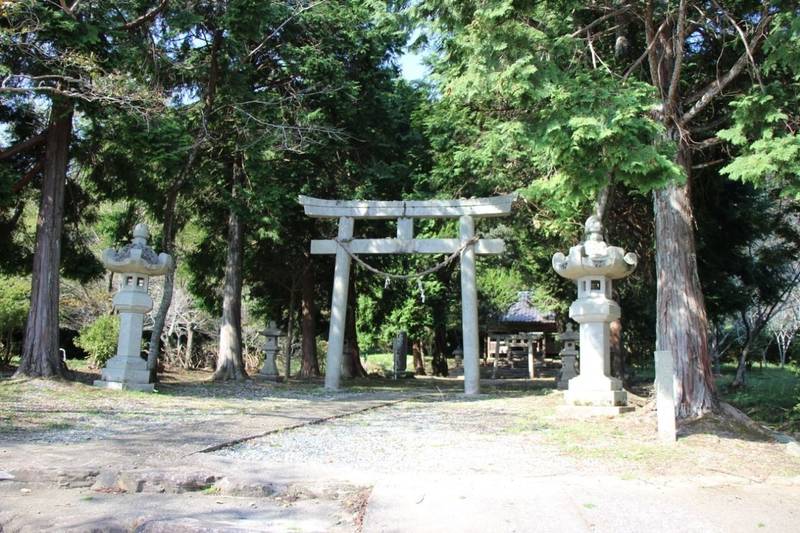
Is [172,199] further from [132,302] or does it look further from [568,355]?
[568,355]

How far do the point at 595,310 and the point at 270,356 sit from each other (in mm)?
10084

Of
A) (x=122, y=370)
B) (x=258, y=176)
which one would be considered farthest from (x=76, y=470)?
(x=258, y=176)

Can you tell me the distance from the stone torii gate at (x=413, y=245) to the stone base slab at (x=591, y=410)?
165 inches

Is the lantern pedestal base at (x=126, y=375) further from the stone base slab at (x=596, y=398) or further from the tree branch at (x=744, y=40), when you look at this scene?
the tree branch at (x=744, y=40)

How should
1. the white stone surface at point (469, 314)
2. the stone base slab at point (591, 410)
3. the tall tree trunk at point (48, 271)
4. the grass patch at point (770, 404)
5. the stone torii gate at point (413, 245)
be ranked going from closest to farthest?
the stone base slab at point (591, 410), the grass patch at point (770, 404), the tall tree trunk at point (48, 271), the white stone surface at point (469, 314), the stone torii gate at point (413, 245)

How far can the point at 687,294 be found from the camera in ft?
26.2

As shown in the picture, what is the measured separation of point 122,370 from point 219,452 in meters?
6.23

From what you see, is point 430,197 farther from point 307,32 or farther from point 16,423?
point 16,423

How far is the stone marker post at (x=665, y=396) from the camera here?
23.0ft

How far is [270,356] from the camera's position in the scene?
17094 millimetres

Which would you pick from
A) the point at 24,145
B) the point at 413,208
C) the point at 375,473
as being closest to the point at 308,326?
the point at 413,208

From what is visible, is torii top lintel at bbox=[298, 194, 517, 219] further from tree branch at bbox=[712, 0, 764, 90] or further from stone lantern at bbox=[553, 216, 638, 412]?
tree branch at bbox=[712, 0, 764, 90]

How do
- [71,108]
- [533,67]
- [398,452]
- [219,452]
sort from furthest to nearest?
[71,108]
[533,67]
[398,452]
[219,452]

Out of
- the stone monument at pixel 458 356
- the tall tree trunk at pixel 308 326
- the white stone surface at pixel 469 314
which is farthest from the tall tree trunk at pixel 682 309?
the stone monument at pixel 458 356
